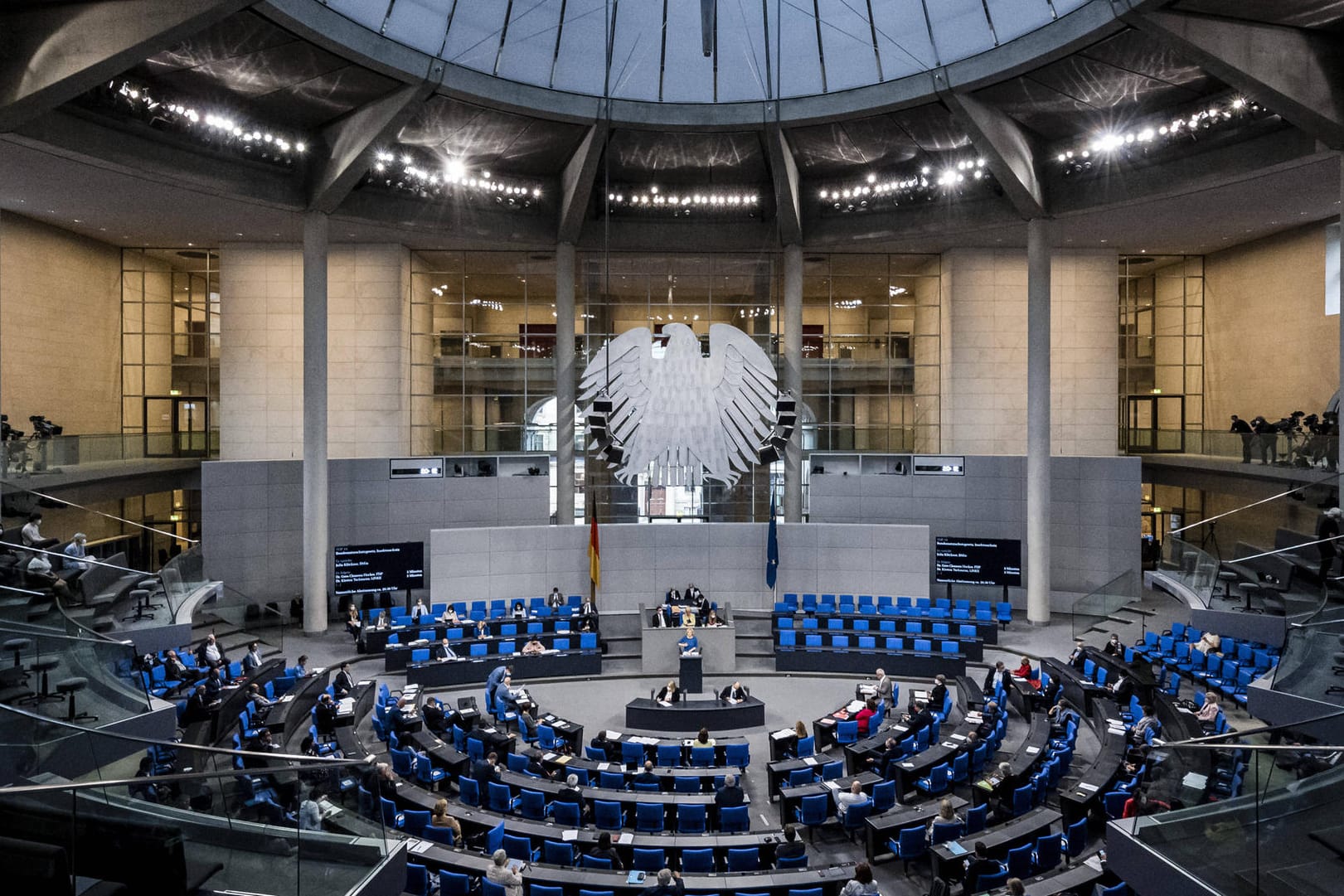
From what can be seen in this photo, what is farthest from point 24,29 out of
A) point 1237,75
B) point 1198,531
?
point 1198,531

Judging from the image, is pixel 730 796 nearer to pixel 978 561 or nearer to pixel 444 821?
pixel 444 821

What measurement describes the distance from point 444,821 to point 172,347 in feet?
71.6

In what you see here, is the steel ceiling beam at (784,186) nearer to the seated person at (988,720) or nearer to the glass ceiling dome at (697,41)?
the glass ceiling dome at (697,41)

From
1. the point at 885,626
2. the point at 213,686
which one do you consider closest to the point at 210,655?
the point at 213,686

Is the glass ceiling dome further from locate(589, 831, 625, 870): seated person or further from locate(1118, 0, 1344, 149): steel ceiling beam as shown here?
locate(589, 831, 625, 870): seated person

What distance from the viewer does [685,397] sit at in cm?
1587

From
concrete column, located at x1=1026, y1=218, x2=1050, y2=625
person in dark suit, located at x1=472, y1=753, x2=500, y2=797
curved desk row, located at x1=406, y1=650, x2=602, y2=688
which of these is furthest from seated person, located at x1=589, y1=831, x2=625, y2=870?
concrete column, located at x1=1026, y1=218, x2=1050, y2=625

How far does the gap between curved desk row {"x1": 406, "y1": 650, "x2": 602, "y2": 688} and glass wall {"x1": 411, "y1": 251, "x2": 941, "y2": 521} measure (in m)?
7.40

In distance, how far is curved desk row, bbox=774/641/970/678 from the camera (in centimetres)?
1792

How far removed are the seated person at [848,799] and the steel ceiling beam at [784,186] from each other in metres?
15.5

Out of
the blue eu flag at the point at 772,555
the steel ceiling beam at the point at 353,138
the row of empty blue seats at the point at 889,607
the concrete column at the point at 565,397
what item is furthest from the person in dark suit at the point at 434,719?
the steel ceiling beam at the point at 353,138

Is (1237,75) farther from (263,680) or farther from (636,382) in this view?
(263,680)

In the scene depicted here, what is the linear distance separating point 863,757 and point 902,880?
2450mm

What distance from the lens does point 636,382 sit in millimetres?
15969
